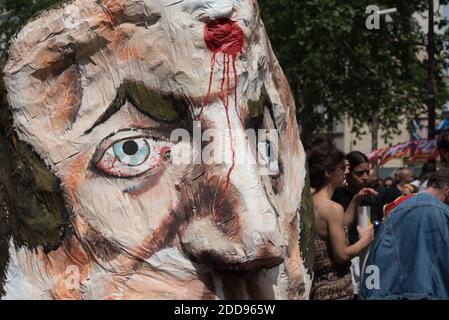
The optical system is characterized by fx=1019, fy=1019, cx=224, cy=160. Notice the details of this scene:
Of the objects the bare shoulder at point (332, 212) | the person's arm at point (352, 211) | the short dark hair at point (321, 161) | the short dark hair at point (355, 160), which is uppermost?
the short dark hair at point (321, 161)

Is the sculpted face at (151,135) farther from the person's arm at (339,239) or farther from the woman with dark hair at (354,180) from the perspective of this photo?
the woman with dark hair at (354,180)

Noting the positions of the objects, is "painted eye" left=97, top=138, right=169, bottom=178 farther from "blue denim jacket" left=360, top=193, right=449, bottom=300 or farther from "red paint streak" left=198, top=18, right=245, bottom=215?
"blue denim jacket" left=360, top=193, right=449, bottom=300

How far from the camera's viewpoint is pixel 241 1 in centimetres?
397

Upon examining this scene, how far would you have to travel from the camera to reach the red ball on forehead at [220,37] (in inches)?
153

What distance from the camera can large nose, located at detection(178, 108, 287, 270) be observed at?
3.69 metres

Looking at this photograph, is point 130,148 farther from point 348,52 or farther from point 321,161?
point 348,52

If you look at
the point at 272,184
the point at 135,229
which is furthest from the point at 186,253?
the point at 272,184

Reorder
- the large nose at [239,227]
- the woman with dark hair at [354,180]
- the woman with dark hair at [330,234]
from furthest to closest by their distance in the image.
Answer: the woman with dark hair at [354,180]
the woman with dark hair at [330,234]
the large nose at [239,227]

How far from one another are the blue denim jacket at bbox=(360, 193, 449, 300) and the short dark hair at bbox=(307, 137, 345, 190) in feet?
5.34

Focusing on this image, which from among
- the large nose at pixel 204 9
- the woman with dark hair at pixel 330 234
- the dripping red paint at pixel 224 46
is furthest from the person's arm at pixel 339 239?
the large nose at pixel 204 9

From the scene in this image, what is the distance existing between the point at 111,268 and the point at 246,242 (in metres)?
0.55

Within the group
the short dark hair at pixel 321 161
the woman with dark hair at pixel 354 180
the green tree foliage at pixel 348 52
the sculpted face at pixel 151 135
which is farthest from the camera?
the green tree foliage at pixel 348 52

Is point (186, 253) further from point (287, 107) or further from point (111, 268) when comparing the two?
point (287, 107)

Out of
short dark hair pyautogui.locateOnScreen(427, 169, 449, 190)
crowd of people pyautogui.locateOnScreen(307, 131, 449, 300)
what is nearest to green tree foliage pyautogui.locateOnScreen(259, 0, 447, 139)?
crowd of people pyautogui.locateOnScreen(307, 131, 449, 300)
